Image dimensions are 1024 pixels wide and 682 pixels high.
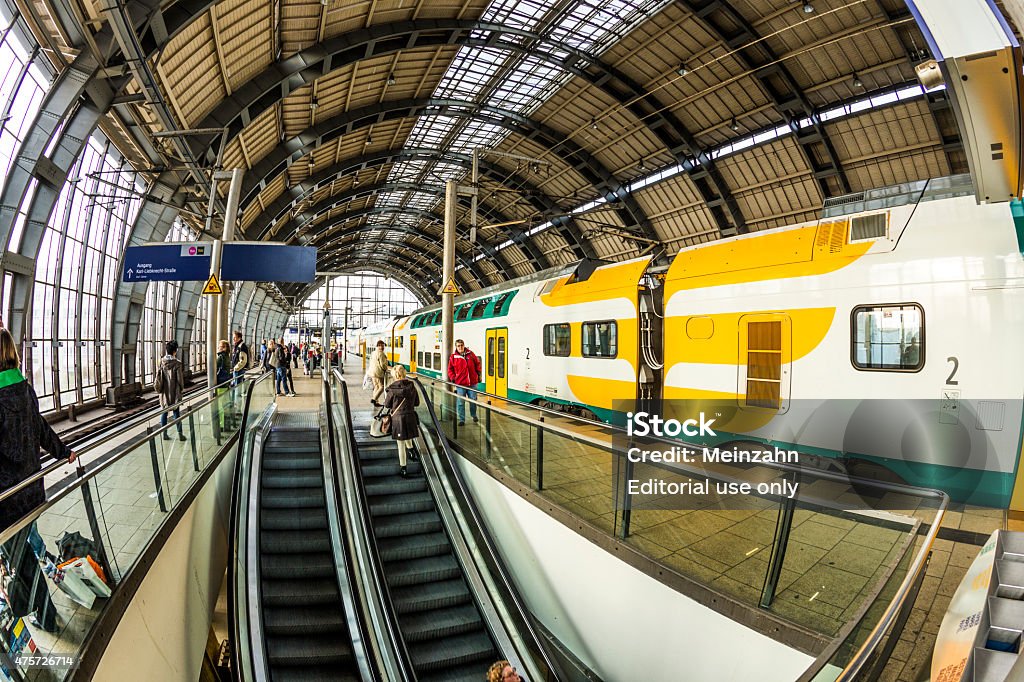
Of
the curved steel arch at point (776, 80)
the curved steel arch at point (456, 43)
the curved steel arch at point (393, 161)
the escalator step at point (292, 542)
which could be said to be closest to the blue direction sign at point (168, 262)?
the escalator step at point (292, 542)

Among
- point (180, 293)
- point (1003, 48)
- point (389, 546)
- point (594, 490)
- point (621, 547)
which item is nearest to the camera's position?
point (1003, 48)

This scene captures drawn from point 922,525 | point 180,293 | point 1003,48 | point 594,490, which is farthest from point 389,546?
point 180,293

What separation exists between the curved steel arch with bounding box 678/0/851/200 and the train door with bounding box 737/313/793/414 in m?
12.8

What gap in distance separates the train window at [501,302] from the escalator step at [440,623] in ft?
30.2

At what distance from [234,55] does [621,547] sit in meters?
16.9

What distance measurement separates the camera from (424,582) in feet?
23.8

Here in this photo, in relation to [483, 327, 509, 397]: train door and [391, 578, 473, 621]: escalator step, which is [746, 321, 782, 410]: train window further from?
[483, 327, 509, 397]: train door

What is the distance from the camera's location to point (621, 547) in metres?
5.21

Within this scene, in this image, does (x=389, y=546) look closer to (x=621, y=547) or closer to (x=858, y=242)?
(x=621, y=547)

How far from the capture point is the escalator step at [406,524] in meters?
7.84

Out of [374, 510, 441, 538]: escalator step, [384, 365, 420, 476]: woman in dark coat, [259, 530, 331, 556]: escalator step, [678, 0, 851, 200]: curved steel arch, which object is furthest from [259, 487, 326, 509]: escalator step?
[678, 0, 851, 200]: curved steel arch

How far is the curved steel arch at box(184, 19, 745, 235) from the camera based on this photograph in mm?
17047

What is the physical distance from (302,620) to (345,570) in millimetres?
747

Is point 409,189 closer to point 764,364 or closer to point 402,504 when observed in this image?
point 402,504
